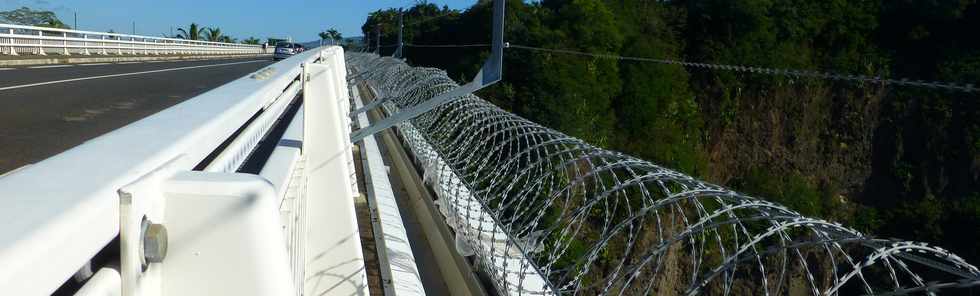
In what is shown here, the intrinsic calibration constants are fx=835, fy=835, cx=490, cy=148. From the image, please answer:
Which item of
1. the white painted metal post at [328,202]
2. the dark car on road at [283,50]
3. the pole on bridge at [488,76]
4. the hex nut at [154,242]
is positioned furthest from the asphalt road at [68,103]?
the dark car on road at [283,50]

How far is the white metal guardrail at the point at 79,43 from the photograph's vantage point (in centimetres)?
1892

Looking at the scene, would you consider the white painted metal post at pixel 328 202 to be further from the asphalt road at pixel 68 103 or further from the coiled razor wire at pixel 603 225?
the asphalt road at pixel 68 103

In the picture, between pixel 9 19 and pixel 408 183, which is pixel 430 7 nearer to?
pixel 9 19

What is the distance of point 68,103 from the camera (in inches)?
380

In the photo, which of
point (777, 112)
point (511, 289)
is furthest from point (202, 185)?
point (777, 112)

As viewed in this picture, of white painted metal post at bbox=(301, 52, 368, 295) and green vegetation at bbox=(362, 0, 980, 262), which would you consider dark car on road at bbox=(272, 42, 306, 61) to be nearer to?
green vegetation at bbox=(362, 0, 980, 262)

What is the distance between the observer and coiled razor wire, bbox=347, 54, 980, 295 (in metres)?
1.63

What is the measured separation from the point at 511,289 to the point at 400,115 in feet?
5.95

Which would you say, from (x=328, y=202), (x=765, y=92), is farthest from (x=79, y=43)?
(x=765, y=92)

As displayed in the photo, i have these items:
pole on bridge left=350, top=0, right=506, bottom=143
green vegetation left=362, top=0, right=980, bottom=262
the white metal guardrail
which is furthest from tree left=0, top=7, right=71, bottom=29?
pole on bridge left=350, top=0, right=506, bottom=143

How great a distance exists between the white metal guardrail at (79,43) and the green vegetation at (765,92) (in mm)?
7879

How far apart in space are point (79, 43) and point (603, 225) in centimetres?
2217

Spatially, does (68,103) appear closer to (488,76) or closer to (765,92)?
(488,76)

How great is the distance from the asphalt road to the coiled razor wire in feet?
9.59
